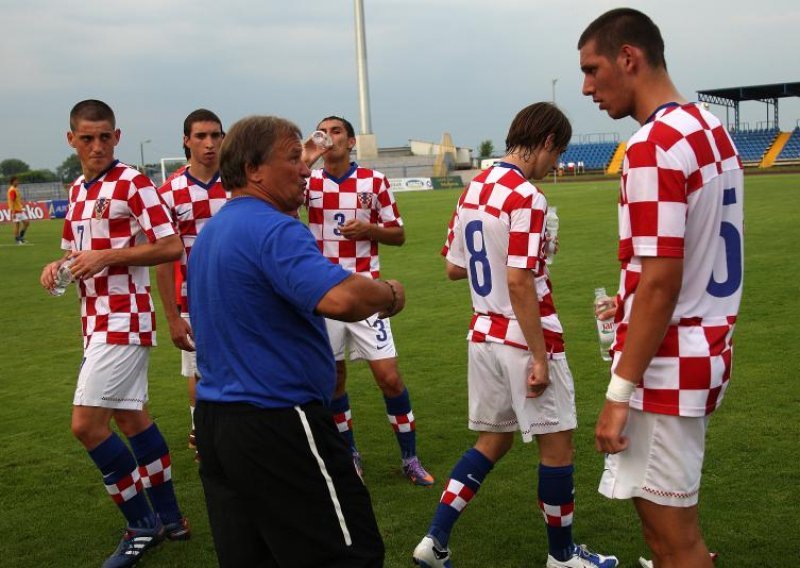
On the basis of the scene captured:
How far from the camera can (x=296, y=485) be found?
2.80m

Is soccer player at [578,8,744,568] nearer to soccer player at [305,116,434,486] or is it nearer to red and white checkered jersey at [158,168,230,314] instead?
soccer player at [305,116,434,486]

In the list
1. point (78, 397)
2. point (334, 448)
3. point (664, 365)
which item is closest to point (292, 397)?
point (334, 448)

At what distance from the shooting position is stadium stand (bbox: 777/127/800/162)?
214 ft

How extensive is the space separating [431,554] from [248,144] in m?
2.26

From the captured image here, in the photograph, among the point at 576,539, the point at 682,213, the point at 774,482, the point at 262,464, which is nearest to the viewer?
the point at 682,213

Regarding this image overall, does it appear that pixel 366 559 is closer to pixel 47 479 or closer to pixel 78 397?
pixel 78 397

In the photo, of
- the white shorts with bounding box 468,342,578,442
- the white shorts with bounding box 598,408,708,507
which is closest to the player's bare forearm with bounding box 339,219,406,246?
the white shorts with bounding box 468,342,578,442

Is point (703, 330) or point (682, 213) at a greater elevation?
point (682, 213)

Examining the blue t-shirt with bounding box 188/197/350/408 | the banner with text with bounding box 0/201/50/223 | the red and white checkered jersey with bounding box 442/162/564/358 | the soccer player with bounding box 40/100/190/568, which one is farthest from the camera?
the banner with text with bounding box 0/201/50/223

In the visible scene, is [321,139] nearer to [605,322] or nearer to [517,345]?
[517,345]

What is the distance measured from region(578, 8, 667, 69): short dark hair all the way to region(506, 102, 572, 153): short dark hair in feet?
3.94

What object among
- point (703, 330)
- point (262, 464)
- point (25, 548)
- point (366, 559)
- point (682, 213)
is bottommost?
point (25, 548)

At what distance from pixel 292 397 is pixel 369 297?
0.44 metres

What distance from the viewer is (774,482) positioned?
16.4ft
